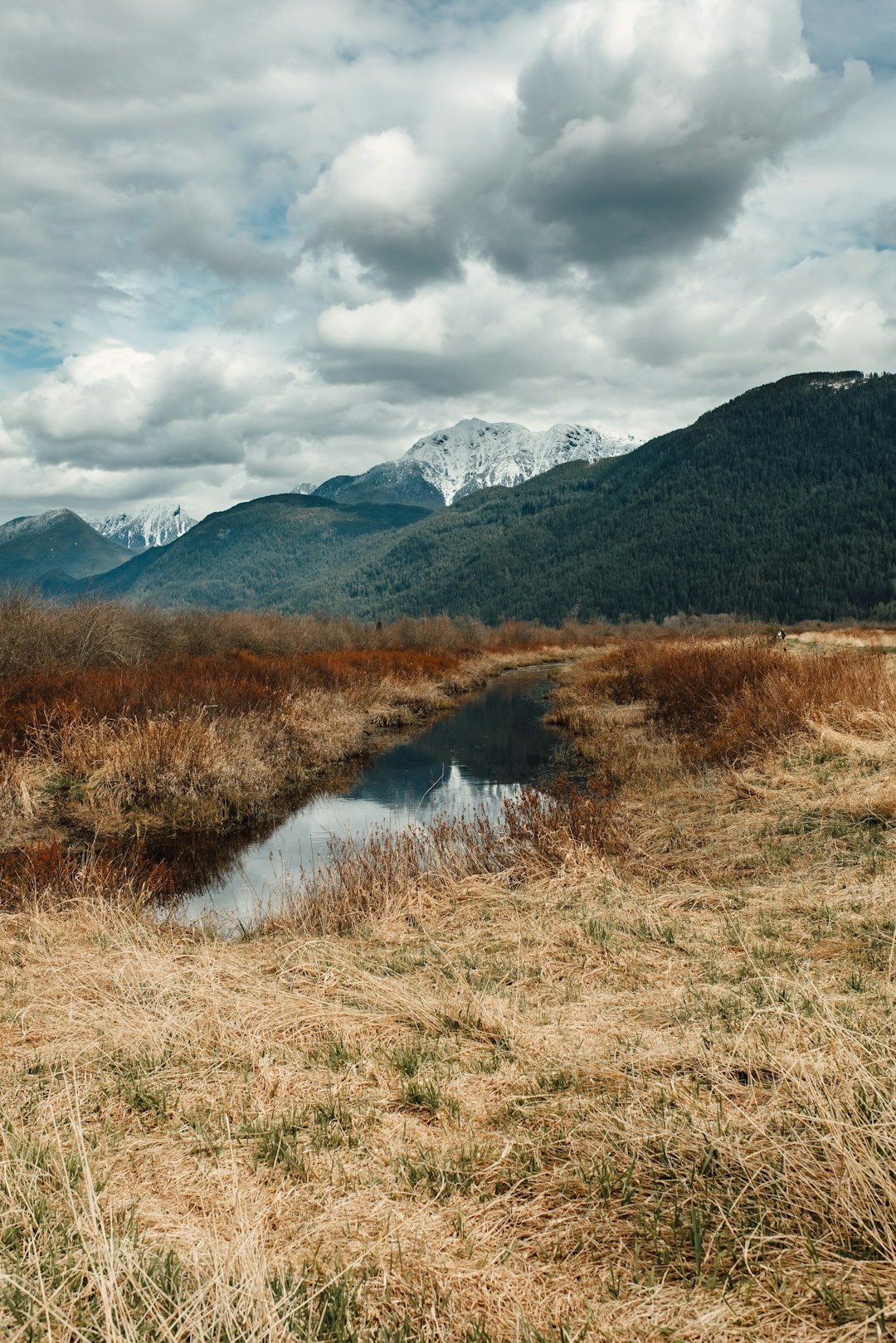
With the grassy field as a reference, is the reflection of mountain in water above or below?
below

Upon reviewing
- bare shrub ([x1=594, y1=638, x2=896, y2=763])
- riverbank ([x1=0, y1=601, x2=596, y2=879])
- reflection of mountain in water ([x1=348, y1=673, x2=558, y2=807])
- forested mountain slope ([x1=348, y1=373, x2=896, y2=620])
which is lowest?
reflection of mountain in water ([x1=348, y1=673, x2=558, y2=807])

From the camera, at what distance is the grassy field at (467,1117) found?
2.30 m

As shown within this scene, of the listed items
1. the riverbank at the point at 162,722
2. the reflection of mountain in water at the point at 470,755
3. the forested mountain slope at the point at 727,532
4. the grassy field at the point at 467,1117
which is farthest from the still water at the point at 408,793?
the forested mountain slope at the point at 727,532

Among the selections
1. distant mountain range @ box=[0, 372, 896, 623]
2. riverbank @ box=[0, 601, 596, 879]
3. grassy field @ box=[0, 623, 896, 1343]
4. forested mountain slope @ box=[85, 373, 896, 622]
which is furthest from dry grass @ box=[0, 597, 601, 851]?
forested mountain slope @ box=[85, 373, 896, 622]

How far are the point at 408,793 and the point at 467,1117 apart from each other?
13.0m

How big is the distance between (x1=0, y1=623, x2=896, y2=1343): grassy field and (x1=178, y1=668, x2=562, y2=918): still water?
3.08 meters

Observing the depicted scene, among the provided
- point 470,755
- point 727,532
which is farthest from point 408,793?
point 727,532

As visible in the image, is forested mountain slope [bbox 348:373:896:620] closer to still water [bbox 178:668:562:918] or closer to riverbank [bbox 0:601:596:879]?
still water [bbox 178:668:562:918]

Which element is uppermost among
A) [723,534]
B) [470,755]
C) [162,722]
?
[723,534]

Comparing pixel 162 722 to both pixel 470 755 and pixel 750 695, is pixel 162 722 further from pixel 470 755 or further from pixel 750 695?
pixel 750 695

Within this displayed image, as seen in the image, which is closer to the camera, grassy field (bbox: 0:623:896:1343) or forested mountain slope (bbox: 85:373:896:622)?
grassy field (bbox: 0:623:896:1343)

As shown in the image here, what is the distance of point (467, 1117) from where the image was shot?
3.43 m

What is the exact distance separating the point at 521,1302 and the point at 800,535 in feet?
421

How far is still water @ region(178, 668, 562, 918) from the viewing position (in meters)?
11.0
